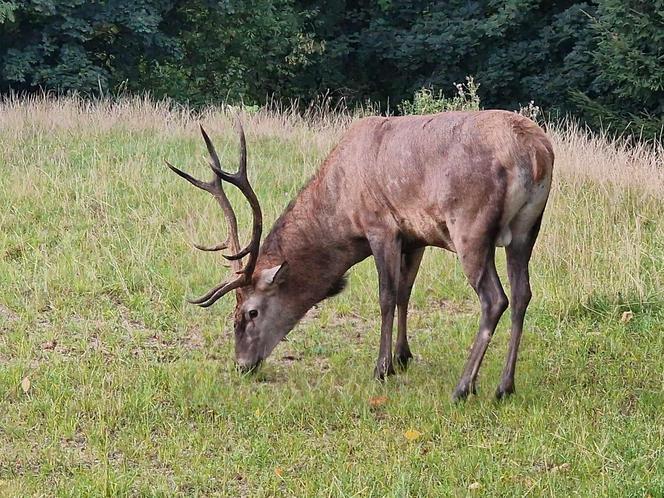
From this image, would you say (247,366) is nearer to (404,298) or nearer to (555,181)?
(404,298)

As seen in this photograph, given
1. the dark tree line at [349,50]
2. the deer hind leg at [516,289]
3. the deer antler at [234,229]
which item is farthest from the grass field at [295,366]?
the dark tree line at [349,50]

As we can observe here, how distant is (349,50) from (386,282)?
75.4 ft

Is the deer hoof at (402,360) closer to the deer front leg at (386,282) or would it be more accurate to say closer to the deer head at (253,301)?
the deer front leg at (386,282)

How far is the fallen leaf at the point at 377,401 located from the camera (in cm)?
574

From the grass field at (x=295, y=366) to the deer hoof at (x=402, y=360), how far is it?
10 cm

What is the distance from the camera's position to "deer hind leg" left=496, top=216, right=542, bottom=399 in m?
5.80

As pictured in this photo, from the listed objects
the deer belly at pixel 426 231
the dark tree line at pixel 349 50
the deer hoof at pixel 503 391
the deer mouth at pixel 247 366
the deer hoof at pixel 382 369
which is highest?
the deer belly at pixel 426 231

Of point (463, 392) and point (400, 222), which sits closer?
point (463, 392)

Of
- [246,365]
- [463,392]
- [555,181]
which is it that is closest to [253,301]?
[246,365]

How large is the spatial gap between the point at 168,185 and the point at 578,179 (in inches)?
173

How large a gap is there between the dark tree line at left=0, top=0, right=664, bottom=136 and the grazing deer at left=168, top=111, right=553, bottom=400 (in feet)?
39.1

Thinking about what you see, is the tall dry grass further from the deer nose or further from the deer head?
the deer nose

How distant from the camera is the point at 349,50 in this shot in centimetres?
2850

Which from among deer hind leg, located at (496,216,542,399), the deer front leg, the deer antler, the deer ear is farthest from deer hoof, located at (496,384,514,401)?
the deer antler
